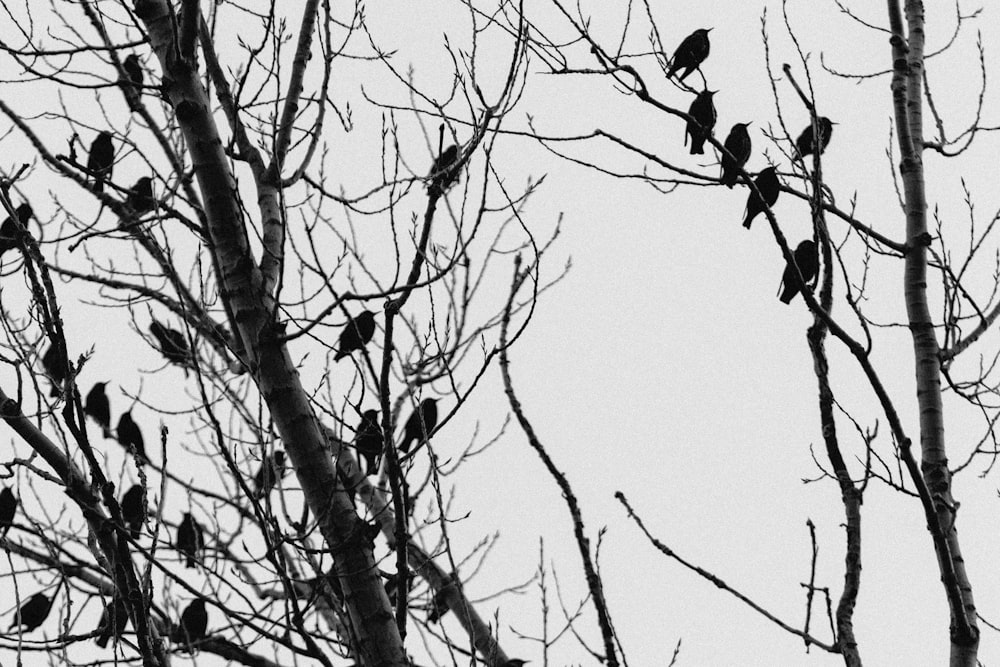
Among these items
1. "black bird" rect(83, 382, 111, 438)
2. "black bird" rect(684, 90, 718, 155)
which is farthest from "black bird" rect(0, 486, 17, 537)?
"black bird" rect(684, 90, 718, 155)

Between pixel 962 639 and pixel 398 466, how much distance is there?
146cm

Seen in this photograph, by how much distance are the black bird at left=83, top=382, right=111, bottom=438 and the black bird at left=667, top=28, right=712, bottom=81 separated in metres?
3.89

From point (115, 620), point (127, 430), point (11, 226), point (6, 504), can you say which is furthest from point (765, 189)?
point (127, 430)

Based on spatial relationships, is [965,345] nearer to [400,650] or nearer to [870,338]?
[870,338]

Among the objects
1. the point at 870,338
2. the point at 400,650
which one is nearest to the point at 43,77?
the point at 400,650

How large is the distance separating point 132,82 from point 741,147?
2907 mm

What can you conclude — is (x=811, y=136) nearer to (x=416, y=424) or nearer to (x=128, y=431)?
(x=416, y=424)

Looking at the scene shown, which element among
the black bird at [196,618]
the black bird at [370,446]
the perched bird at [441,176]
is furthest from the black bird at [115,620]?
the black bird at [196,618]

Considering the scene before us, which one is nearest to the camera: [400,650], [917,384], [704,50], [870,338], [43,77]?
[870,338]

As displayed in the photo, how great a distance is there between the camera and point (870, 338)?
2744mm

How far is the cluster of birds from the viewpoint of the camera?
10.7ft

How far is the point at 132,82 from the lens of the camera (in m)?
3.86

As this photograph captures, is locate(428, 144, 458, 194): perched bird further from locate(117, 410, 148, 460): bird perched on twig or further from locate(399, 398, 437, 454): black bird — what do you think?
locate(117, 410, 148, 460): bird perched on twig

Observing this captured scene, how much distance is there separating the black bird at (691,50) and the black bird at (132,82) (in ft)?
7.61
